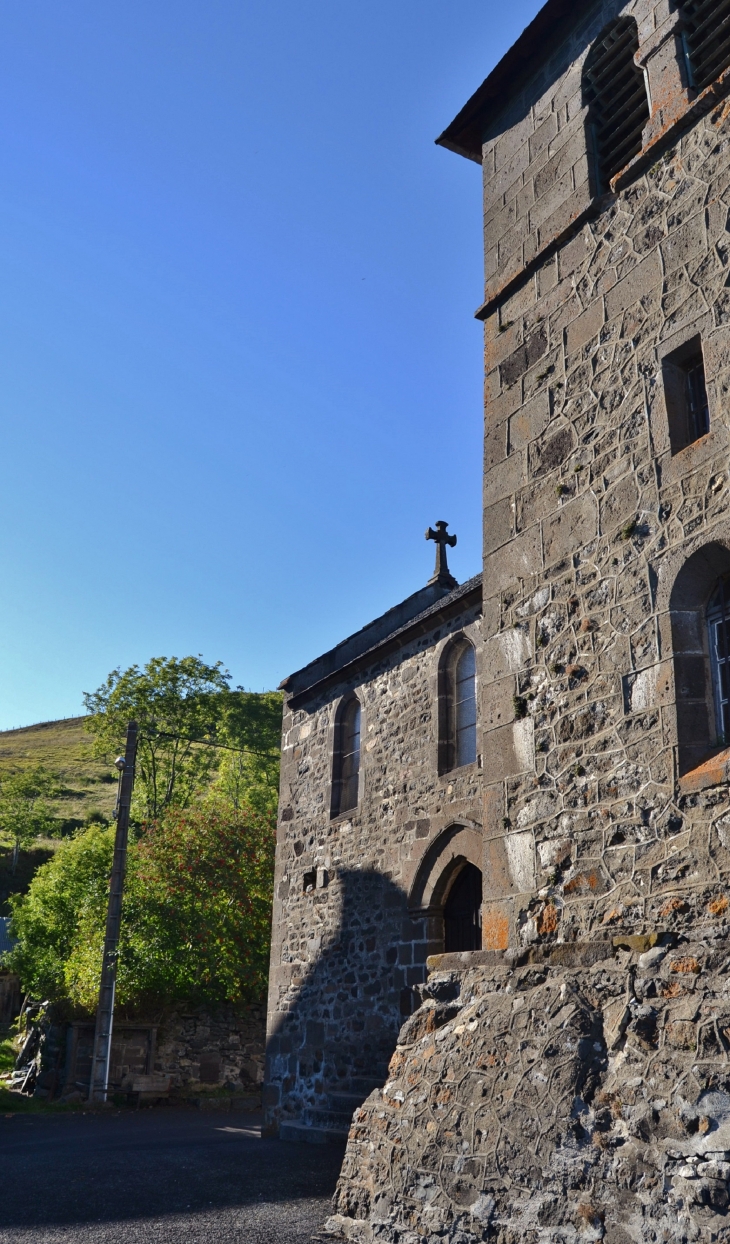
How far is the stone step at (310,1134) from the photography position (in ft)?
36.4

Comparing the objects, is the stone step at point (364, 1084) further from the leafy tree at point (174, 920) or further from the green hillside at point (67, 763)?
the green hillside at point (67, 763)

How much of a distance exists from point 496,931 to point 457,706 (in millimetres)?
5268

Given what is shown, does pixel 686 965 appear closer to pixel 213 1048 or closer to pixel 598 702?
pixel 598 702

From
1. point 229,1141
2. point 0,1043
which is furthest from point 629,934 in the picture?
point 0,1043

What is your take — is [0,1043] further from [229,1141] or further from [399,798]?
[399,798]

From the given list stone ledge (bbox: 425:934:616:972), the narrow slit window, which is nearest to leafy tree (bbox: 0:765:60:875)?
the narrow slit window

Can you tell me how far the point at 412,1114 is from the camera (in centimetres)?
529

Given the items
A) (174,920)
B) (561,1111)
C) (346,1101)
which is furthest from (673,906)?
(174,920)

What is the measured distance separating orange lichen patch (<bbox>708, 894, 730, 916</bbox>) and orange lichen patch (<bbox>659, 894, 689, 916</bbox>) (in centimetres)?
15

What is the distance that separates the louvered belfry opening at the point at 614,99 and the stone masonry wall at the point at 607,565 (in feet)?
1.48

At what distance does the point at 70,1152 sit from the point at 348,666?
6392 mm

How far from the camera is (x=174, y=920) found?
63.8ft

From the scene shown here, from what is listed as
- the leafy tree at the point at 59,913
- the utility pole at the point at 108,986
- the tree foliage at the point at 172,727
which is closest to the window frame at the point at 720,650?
the utility pole at the point at 108,986

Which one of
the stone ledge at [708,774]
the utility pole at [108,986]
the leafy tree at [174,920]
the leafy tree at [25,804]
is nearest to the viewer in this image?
the stone ledge at [708,774]
